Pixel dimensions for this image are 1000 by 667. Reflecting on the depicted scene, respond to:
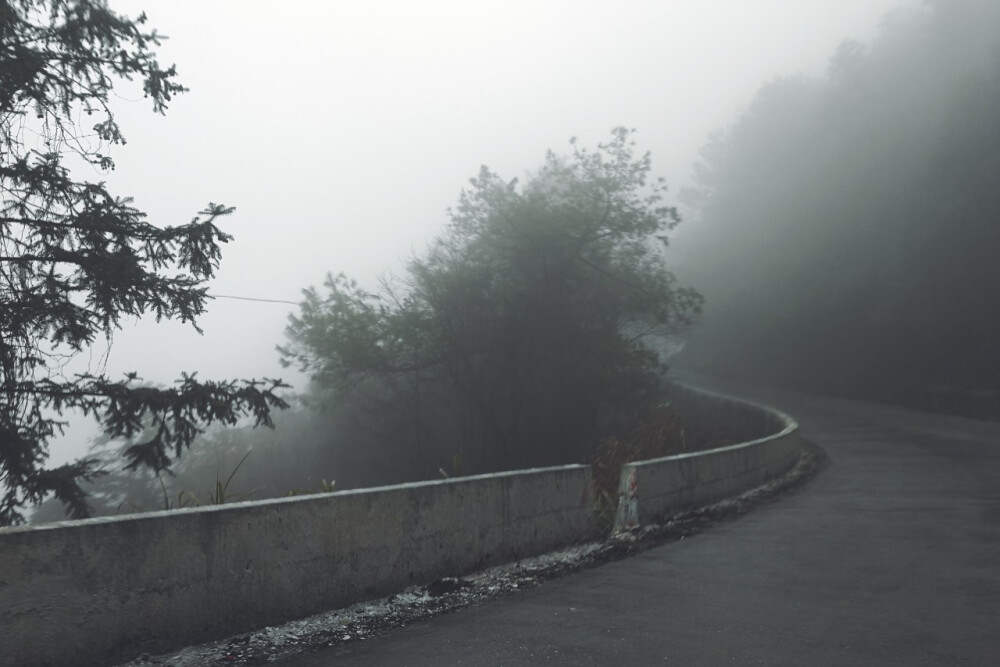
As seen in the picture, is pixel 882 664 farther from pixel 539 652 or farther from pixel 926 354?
pixel 926 354

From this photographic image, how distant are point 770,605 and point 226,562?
12.3ft

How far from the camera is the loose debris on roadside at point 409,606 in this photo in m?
5.67

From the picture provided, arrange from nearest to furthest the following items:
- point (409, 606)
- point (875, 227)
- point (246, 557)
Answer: point (246, 557), point (409, 606), point (875, 227)

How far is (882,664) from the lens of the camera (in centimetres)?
539

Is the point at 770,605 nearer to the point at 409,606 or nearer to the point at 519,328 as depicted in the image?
the point at 409,606

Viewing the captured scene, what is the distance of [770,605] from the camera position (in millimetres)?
7027

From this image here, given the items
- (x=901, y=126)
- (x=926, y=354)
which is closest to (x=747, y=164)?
(x=901, y=126)

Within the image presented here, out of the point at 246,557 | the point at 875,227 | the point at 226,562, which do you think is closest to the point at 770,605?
the point at 246,557

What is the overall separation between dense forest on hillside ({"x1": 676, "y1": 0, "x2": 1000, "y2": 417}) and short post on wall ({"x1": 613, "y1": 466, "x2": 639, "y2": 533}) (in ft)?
89.0

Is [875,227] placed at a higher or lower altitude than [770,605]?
higher

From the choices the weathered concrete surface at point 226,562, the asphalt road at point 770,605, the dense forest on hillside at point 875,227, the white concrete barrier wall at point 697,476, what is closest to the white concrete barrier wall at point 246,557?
the weathered concrete surface at point 226,562

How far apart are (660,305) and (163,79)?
21292 millimetres

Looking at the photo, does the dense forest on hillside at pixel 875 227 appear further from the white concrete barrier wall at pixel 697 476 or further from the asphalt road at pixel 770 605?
the asphalt road at pixel 770 605

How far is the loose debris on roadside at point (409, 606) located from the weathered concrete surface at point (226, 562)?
0.30 ft
